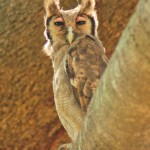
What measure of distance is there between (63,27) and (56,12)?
0.22 metres

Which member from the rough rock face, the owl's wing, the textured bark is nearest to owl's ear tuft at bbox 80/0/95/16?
the owl's wing

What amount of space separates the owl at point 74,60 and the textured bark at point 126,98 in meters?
1.09

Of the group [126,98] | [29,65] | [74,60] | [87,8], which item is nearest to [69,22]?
[87,8]

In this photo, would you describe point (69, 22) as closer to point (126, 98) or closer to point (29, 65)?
point (29, 65)

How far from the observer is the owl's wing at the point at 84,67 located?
414 centimetres

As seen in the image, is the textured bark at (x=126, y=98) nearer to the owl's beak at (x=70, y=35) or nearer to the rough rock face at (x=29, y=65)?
the owl's beak at (x=70, y=35)

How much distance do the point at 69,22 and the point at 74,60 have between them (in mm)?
436

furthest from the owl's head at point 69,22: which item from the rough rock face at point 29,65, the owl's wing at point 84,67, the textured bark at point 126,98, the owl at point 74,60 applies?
the textured bark at point 126,98

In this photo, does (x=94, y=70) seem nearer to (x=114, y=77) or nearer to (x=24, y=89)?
(x=114, y=77)

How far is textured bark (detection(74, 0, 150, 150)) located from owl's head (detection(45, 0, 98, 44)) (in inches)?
63.8

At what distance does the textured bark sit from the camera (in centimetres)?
244

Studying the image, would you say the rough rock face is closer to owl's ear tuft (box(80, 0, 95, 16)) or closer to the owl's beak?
owl's ear tuft (box(80, 0, 95, 16))

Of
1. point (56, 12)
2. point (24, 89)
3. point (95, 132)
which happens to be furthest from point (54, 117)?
point (95, 132)

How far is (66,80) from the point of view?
4.33 m
